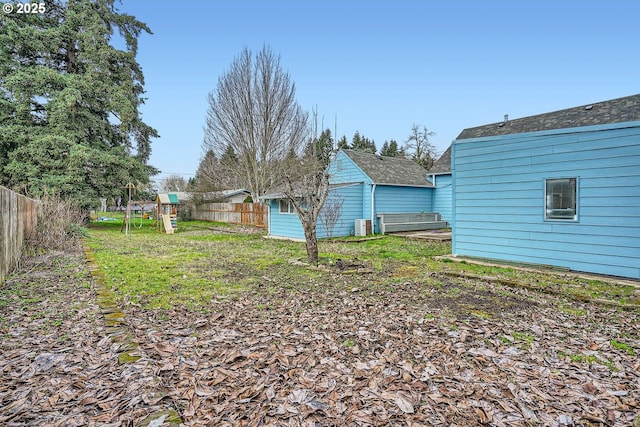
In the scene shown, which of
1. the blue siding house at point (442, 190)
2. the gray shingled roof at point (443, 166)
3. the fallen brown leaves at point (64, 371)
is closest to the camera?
the fallen brown leaves at point (64, 371)

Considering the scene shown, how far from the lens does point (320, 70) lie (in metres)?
16.8

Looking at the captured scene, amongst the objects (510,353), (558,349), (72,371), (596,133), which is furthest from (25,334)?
(596,133)

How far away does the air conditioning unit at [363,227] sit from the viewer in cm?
1445

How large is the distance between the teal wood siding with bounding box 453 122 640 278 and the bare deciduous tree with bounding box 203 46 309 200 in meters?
14.0

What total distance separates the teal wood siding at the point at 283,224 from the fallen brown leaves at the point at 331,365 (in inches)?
359

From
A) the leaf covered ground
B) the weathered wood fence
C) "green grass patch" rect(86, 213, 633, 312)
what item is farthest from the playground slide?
the leaf covered ground

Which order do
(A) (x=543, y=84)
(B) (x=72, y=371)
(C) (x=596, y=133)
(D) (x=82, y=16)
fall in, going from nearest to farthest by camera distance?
1. (B) (x=72, y=371)
2. (C) (x=596, y=133)
3. (A) (x=543, y=84)
4. (D) (x=82, y=16)

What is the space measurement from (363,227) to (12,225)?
1120 centimetres

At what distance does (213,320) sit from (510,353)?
10.3ft

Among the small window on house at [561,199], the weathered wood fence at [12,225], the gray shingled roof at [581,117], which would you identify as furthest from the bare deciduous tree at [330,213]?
the weathered wood fence at [12,225]

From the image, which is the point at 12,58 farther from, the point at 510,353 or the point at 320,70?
the point at 510,353

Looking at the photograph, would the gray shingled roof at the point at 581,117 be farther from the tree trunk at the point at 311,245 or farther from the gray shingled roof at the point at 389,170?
the tree trunk at the point at 311,245

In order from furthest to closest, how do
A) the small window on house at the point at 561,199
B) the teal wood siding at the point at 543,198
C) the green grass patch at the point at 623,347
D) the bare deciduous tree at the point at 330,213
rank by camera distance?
the bare deciduous tree at the point at 330,213, the small window on house at the point at 561,199, the teal wood siding at the point at 543,198, the green grass patch at the point at 623,347

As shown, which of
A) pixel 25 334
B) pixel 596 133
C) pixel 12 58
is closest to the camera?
pixel 25 334
